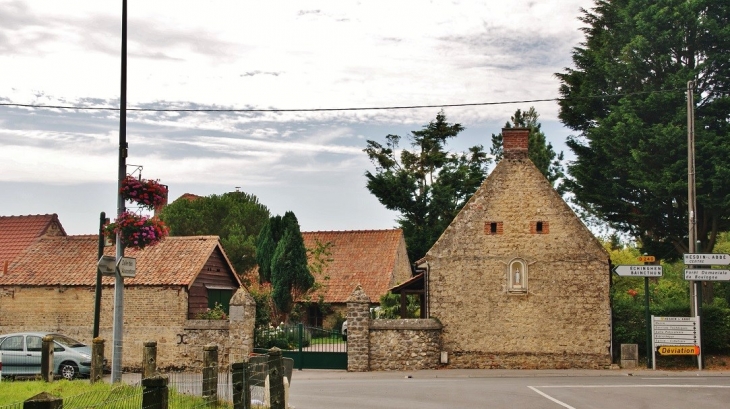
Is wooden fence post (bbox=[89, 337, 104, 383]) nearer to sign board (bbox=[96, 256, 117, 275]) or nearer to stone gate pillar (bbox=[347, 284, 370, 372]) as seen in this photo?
sign board (bbox=[96, 256, 117, 275])

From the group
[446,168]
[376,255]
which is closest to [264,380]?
[376,255]

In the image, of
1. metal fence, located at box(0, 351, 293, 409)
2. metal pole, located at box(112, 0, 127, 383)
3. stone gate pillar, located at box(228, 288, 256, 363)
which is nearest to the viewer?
metal fence, located at box(0, 351, 293, 409)

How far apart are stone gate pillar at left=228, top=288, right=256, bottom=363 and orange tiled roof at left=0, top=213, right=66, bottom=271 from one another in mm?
11360

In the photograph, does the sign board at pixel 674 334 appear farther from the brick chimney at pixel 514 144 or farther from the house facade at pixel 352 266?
the house facade at pixel 352 266

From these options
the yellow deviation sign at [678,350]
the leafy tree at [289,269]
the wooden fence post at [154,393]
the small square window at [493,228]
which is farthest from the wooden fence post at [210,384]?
the leafy tree at [289,269]

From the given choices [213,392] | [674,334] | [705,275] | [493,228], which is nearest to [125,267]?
[213,392]

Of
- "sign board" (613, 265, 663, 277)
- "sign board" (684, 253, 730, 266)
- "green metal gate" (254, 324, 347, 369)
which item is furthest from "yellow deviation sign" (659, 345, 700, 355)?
"green metal gate" (254, 324, 347, 369)

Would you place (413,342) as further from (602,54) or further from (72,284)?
(602,54)

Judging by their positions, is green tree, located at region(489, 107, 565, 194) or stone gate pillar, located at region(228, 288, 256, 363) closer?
stone gate pillar, located at region(228, 288, 256, 363)

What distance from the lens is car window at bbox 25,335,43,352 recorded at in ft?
79.5

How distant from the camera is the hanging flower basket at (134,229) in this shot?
1666 cm

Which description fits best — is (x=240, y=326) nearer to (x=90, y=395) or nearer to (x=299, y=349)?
(x=299, y=349)

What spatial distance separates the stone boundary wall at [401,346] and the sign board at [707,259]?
28.5 feet

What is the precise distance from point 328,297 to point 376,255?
14.2 ft
